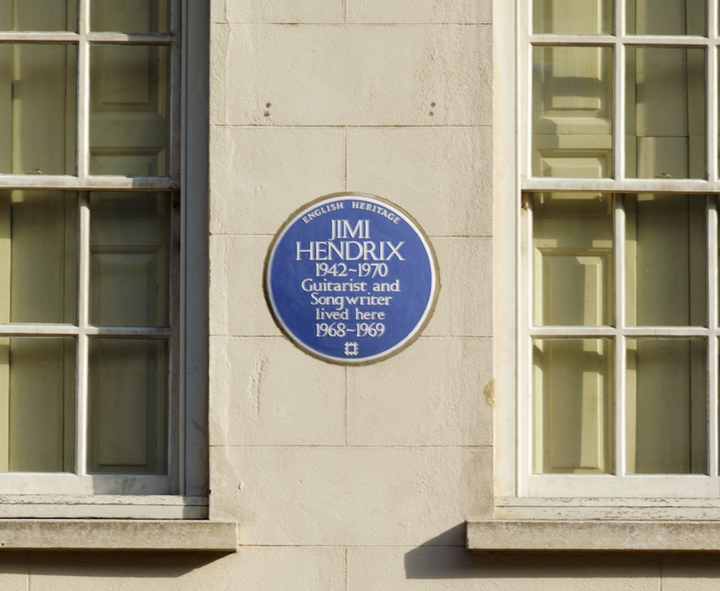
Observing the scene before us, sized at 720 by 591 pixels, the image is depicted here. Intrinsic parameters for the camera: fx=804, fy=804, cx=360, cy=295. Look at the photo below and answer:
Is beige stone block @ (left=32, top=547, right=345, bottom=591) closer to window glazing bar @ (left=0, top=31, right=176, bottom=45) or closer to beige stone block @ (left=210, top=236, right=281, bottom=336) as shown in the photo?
beige stone block @ (left=210, top=236, right=281, bottom=336)

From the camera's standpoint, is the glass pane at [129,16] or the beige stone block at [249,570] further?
the glass pane at [129,16]

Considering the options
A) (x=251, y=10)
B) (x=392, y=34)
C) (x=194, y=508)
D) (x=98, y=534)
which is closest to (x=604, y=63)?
(x=392, y=34)

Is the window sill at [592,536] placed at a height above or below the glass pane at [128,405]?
below

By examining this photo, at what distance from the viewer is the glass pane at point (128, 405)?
3.70 meters

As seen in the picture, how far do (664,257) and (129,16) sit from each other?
2745 millimetres

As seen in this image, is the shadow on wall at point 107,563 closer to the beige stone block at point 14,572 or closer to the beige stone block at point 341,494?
the beige stone block at point 14,572

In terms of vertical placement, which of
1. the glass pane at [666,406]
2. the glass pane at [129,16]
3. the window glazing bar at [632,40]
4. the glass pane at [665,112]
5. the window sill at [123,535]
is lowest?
the window sill at [123,535]

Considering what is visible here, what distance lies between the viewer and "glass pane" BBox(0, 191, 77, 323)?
3.73m

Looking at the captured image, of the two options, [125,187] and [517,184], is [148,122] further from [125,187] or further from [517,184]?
[517,184]

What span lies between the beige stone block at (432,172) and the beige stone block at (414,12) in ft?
1.57

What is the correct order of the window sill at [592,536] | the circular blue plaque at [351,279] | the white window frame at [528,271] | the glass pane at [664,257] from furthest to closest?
the glass pane at [664,257] → the white window frame at [528,271] → the circular blue plaque at [351,279] → the window sill at [592,536]

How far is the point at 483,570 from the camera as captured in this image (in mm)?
3463

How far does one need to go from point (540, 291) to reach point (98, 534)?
7.30 feet

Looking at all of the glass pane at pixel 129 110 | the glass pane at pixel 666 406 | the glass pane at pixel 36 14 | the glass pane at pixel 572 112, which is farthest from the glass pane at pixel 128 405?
the glass pane at pixel 666 406
